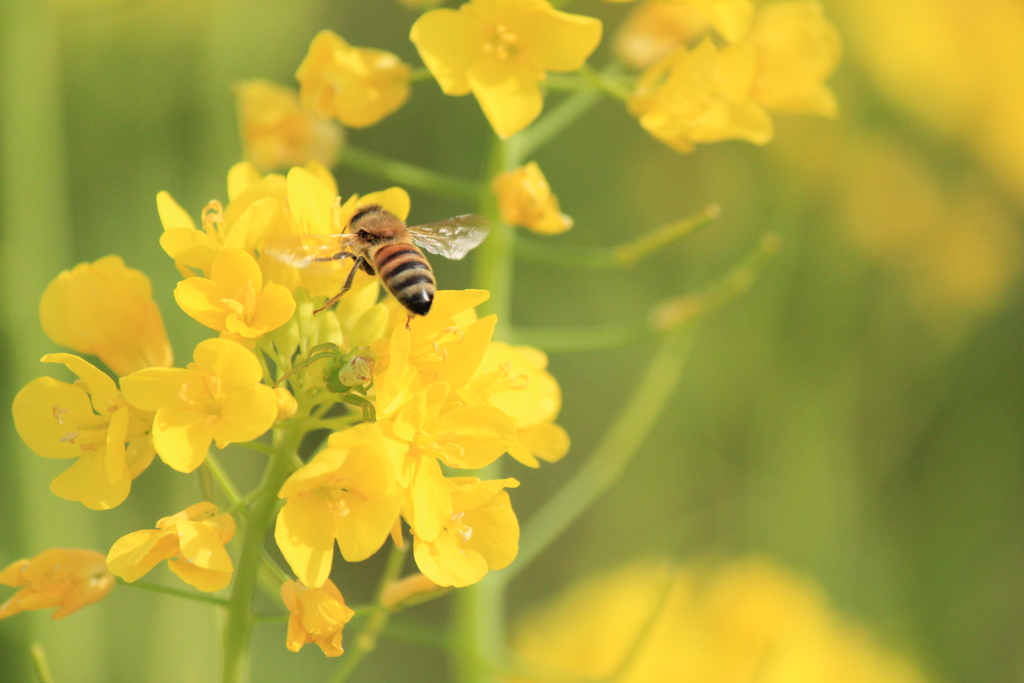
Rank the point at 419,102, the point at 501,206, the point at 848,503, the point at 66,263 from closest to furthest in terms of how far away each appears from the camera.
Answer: the point at 501,206 → the point at 66,263 → the point at 848,503 → the point at 419,102

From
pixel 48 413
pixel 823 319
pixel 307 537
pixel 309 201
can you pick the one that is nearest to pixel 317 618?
pixel 307 537

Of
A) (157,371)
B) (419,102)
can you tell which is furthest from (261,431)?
(419,102)

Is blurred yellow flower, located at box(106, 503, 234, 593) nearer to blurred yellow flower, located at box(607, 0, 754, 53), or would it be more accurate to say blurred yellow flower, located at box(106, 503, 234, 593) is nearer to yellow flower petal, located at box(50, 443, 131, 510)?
yellow flower petal, located at box(50, 443, 131, 510)

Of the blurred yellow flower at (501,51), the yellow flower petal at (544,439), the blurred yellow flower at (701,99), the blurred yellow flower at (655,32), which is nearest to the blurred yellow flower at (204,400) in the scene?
the yellow flower petal at (544,439)

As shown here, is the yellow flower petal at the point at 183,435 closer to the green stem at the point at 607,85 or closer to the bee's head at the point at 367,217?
the bee's head at the point at 367,217

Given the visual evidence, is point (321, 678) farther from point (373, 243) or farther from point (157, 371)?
point (157, 371)
